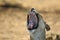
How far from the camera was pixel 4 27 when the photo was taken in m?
1.45

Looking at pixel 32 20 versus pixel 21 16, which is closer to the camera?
pixel 32 20

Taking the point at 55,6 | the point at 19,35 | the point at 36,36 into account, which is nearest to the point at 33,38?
the point at 36,36

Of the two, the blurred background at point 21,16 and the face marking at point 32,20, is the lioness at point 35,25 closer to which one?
the face marking at point 32,20

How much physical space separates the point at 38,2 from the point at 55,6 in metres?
0.11

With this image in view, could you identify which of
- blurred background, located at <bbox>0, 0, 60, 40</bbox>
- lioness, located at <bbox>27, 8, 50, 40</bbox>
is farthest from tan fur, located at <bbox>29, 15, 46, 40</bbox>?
blurred background, located at <bbox>0, 0, 60, 40</bbox>

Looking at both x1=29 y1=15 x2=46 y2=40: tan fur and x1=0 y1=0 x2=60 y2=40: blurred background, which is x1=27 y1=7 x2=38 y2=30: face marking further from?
x1=0 y1=0 x2=60 y2=40: blurred background

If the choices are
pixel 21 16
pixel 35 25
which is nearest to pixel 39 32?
pixel 35 25

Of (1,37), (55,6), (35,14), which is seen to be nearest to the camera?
(35,14)

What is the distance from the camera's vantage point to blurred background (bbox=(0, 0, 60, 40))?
1.39 m

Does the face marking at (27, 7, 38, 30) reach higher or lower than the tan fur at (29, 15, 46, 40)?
higher

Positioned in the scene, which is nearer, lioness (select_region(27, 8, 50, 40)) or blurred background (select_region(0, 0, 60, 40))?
lioness (select_region(27, 8, 50, 40))

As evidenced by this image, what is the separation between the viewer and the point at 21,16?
1.50 m

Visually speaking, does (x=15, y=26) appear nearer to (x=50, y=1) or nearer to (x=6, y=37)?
(x=6, y=37)

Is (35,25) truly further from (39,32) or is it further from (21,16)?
(21,16)
